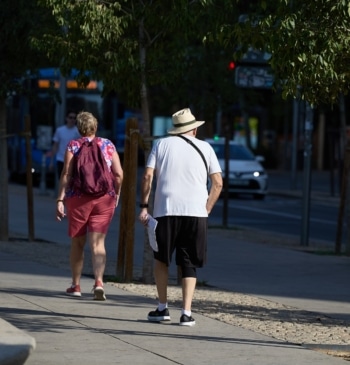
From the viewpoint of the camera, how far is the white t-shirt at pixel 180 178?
10539mm

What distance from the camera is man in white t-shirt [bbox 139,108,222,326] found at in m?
10.5

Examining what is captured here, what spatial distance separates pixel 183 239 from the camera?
10641mm

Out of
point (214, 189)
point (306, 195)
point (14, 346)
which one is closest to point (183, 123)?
point (214, 189)

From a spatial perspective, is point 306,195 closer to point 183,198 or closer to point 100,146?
point 100,146

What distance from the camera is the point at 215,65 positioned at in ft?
90.8

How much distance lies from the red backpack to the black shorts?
1661 mm

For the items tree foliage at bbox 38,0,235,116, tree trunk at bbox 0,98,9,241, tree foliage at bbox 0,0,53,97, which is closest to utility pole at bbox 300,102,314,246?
tree foliage at bbox 0,0,53,97

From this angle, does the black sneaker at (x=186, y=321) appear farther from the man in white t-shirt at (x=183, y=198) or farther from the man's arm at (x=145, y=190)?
the man's arm at (x=145, y=190)

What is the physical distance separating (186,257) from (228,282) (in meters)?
3.64

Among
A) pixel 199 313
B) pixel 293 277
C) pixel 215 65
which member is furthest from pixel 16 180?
pixel 199 313

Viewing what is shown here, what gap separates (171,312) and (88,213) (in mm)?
1443

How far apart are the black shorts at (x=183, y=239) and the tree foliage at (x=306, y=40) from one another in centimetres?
133

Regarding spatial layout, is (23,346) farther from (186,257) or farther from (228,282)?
(228,282)

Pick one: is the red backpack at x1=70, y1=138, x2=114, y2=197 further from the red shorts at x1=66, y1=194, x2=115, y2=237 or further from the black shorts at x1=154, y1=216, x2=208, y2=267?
the black shorts at x1=154, y1=216, x2=208, y2=267
